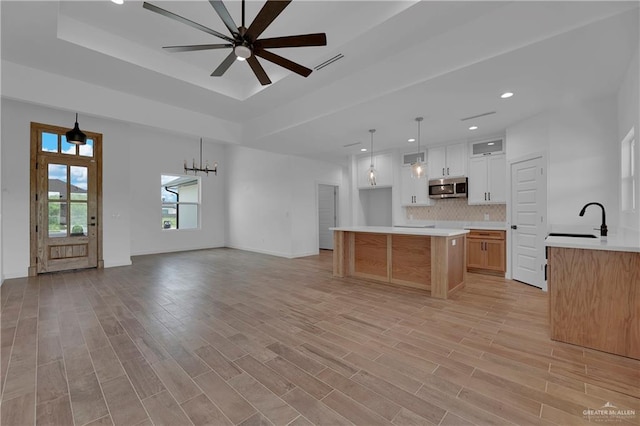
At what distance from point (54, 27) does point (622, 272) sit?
602 cm

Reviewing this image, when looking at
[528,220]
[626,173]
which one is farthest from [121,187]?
[626,173]

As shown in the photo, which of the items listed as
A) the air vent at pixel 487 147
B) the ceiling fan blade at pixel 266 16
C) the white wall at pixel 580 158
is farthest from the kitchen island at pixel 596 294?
the air vent at pixel 487 147

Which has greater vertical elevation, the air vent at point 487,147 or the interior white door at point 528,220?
the air vent at point 487,147

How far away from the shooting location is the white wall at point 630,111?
2611mm

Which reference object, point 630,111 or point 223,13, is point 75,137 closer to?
point 223,13

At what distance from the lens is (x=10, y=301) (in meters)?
3.60

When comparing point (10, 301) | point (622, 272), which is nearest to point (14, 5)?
point (10, 301)

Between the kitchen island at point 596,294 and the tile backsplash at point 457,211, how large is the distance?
317 centimetres

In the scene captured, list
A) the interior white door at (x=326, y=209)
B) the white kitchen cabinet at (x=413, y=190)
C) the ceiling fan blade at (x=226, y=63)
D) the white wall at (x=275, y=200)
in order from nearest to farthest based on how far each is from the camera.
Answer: the ceiling fan blade at (x=226, y=63) → the white kitchen cabinet at (x=413, y=190) → the white wall at (x=275, y=200) → the interior white door at (x=326, y=209)

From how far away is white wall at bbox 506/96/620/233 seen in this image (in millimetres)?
3693

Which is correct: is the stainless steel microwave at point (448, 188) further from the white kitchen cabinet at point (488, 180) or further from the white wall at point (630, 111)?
the white wall at point (630, 111)

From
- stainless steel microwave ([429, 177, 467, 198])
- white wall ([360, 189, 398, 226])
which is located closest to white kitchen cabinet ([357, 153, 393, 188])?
white wall ([360, 189, 398, 226])

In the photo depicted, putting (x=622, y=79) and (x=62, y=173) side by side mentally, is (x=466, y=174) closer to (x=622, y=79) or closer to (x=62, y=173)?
(x=622, y=79)

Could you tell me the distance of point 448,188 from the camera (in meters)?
5.74
